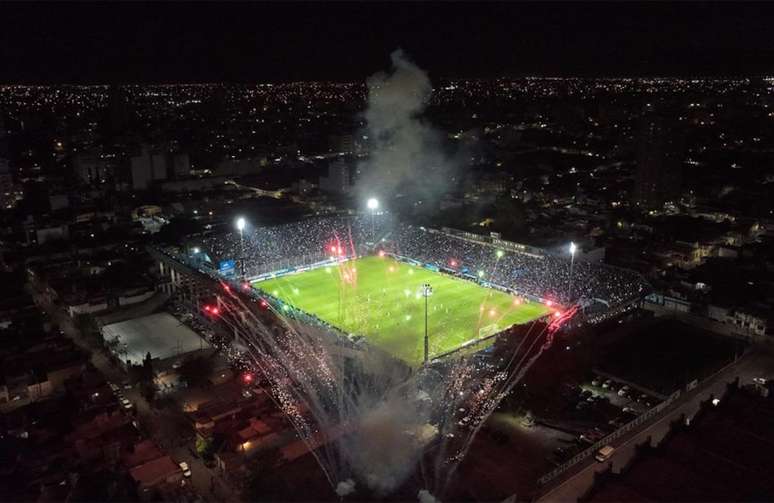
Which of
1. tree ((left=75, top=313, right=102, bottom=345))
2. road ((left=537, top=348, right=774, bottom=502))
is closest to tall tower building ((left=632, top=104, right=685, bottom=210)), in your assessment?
road ((left=537, top=348, right=774, bottom=502))

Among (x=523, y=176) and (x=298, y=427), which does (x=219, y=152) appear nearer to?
(x=523, y=176)

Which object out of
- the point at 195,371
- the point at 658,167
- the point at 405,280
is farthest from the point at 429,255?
the point at 658,167

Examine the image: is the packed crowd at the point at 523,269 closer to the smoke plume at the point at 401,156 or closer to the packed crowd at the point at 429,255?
the packed crowd at the point at 429,255

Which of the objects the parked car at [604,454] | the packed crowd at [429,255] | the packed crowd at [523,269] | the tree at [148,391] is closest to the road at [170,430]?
the tree at [148,391]

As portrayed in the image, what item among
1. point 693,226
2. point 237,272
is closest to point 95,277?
point 237,272

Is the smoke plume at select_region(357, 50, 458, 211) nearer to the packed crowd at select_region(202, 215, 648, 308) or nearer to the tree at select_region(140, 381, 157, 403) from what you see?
the packed crowd at select_region(202, 215, 648, 308)

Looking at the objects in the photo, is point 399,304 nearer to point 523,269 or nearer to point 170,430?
point 523,269
